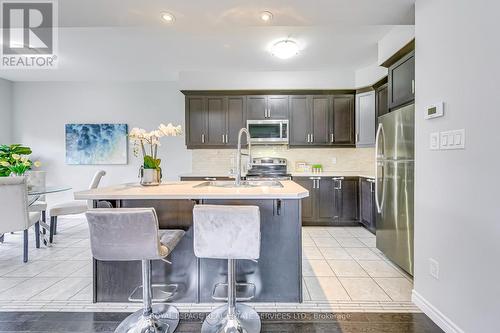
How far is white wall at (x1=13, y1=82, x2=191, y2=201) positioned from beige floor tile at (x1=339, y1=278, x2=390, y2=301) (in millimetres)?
3615

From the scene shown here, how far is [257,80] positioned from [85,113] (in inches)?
140

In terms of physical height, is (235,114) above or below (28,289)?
above

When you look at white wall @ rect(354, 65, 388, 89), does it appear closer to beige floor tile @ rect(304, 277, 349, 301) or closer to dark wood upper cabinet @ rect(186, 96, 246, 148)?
dark wood upper cabinet @ rect(186, 96, 246, 148)

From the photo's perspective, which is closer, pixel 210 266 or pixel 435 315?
pixel 435 315

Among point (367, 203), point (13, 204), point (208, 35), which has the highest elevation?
point (208, 35)

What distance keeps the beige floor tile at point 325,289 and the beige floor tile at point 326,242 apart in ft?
3.30

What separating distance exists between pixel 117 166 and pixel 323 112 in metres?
4.20

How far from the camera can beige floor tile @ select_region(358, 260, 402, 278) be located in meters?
2.66

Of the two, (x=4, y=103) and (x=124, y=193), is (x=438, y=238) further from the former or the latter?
(x=4, y=103)

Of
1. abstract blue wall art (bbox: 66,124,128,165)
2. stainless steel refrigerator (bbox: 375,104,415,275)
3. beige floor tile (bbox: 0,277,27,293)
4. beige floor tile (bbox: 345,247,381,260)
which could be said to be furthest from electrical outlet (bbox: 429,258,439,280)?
abstract blue wall art (bbox: 66,124,128,165)

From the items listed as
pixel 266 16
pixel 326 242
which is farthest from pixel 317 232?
pixel 266 16

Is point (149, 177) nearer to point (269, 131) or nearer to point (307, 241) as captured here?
point (307, 241)

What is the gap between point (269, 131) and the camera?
4.60 m

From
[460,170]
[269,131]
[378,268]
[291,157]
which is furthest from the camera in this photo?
[291,157]
